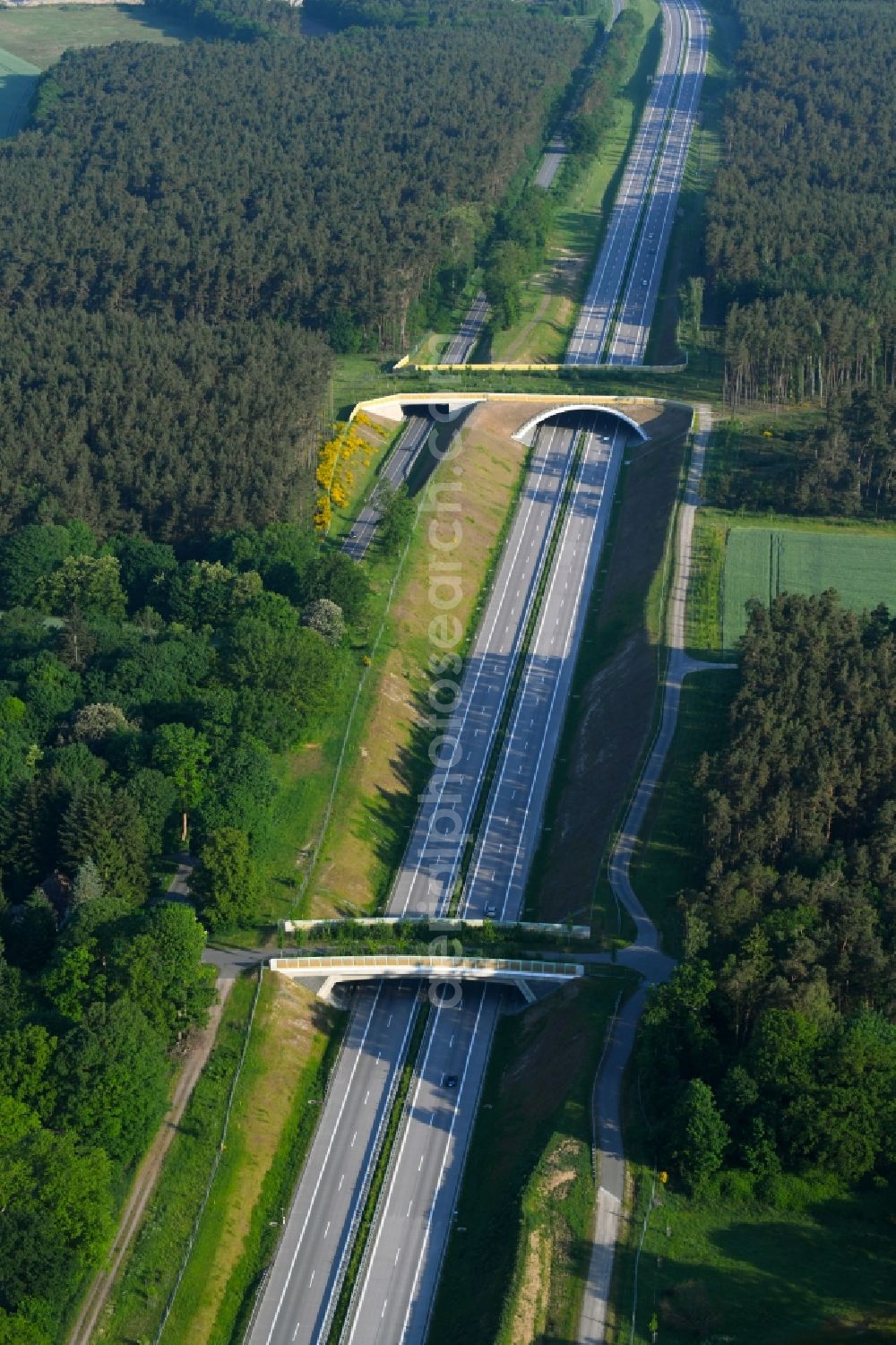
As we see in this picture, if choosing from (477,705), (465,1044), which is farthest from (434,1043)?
(477,705)

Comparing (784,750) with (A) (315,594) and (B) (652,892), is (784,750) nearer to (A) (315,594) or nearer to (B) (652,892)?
(B) (652,892)

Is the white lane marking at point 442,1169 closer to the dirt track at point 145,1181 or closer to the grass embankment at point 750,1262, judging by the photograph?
the grass embankment at point 750,1262

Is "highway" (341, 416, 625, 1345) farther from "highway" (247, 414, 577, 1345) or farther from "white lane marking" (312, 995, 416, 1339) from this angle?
"white lane marking" (312, 995, 416, 1339)

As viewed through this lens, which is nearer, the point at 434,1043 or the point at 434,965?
the point at 434,1043

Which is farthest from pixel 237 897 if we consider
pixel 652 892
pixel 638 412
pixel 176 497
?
pixel 638 412

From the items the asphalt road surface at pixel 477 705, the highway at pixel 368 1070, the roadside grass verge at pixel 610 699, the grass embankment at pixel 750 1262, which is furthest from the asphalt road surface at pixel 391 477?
the grass embankment at pixel 750 1262

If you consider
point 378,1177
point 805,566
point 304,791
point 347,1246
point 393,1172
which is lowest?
point 347,1246

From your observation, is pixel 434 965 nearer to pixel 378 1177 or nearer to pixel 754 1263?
pixel 378 1177
